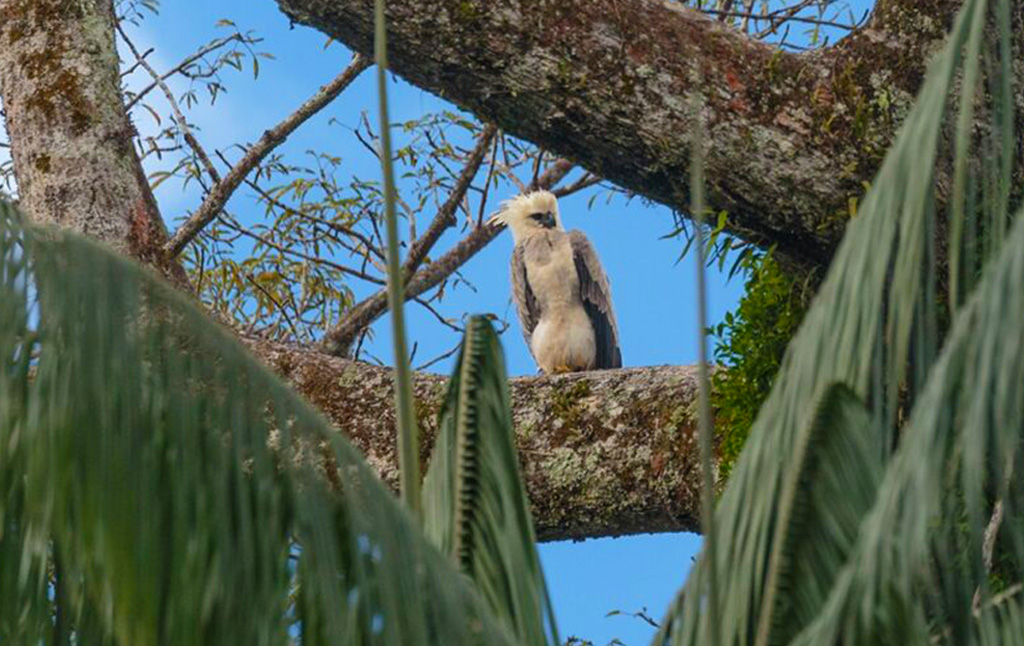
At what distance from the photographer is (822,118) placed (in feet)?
12.8

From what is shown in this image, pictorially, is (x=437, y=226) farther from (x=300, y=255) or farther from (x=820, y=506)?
(x=820, y=506)

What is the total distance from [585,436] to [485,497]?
2.15 meters

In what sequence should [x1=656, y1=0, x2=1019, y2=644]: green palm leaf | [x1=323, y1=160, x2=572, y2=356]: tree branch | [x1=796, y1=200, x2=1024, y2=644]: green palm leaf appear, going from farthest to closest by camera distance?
1. [x1=323, y1=160, x2=572, y2=356]: tree branch
2. [x1=656, y1=0, x2=1019, y2=644]: green palm leaf
3. [x1=796, y1=200, x2=1024, y2=644]: green palm leaf

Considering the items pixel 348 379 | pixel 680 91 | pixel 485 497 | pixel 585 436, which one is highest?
pixel 680 91

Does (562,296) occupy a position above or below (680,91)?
above

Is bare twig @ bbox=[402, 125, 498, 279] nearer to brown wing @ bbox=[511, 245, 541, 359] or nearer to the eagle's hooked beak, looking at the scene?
the eagle's hooked beak

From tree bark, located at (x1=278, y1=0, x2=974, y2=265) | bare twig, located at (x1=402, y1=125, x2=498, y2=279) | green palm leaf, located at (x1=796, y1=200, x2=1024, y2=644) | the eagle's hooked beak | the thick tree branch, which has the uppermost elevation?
the eagle's hooked beak

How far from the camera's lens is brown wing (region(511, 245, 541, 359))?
797cm

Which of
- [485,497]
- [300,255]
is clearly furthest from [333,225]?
[485,497]

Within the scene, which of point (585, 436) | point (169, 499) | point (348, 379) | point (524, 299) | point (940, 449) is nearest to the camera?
point (940, 449)

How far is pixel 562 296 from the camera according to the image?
7.87 m

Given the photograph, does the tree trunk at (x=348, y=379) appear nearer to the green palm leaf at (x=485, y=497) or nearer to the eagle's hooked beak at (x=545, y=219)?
the green palm leaf at (x=485, y=497)

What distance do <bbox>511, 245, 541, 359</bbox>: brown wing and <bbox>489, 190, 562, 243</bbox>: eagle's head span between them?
118 mm

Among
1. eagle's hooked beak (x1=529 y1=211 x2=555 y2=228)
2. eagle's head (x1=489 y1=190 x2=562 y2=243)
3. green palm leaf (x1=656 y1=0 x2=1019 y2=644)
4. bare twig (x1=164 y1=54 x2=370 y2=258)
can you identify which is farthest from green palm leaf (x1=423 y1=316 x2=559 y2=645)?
eagle's hooked beak (x1=529 y1=211 x2=555 y2=228)
